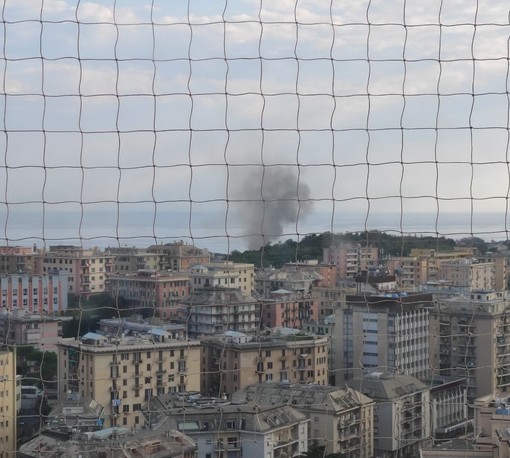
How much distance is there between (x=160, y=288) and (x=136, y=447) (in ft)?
33.3

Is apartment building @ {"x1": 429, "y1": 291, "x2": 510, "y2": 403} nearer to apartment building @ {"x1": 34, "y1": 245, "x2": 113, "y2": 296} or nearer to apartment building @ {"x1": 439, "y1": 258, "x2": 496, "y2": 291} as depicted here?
apartment building @ {"x1": 439, "y1": 258, "x2": 496, "y2": 291}

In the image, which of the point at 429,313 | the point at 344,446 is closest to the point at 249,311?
the point at 429,313

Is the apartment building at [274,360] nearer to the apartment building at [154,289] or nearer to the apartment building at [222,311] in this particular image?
the apartment building at [222,311]

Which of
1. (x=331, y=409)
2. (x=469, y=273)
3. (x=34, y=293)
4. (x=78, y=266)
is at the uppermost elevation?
(x=78, y=266)

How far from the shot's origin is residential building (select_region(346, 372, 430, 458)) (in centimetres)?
891

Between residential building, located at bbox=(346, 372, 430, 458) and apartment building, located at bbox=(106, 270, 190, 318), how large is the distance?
5083mm

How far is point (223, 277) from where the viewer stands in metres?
14.9

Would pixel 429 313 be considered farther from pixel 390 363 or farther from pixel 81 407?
pixel 81 407

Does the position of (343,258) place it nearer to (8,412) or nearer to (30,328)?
(30,328)

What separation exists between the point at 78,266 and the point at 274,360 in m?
6.59

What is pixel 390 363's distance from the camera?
1042cm

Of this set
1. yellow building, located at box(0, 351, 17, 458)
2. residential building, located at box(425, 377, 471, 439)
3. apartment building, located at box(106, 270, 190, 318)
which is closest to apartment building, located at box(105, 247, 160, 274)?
apartment building, located at box(106, 270, 190, 318)

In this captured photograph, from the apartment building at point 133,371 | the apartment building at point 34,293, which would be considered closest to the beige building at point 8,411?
the apartment building at point 133,371

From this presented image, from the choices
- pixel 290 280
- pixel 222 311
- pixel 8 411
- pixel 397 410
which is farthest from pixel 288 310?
pixel 8 411
